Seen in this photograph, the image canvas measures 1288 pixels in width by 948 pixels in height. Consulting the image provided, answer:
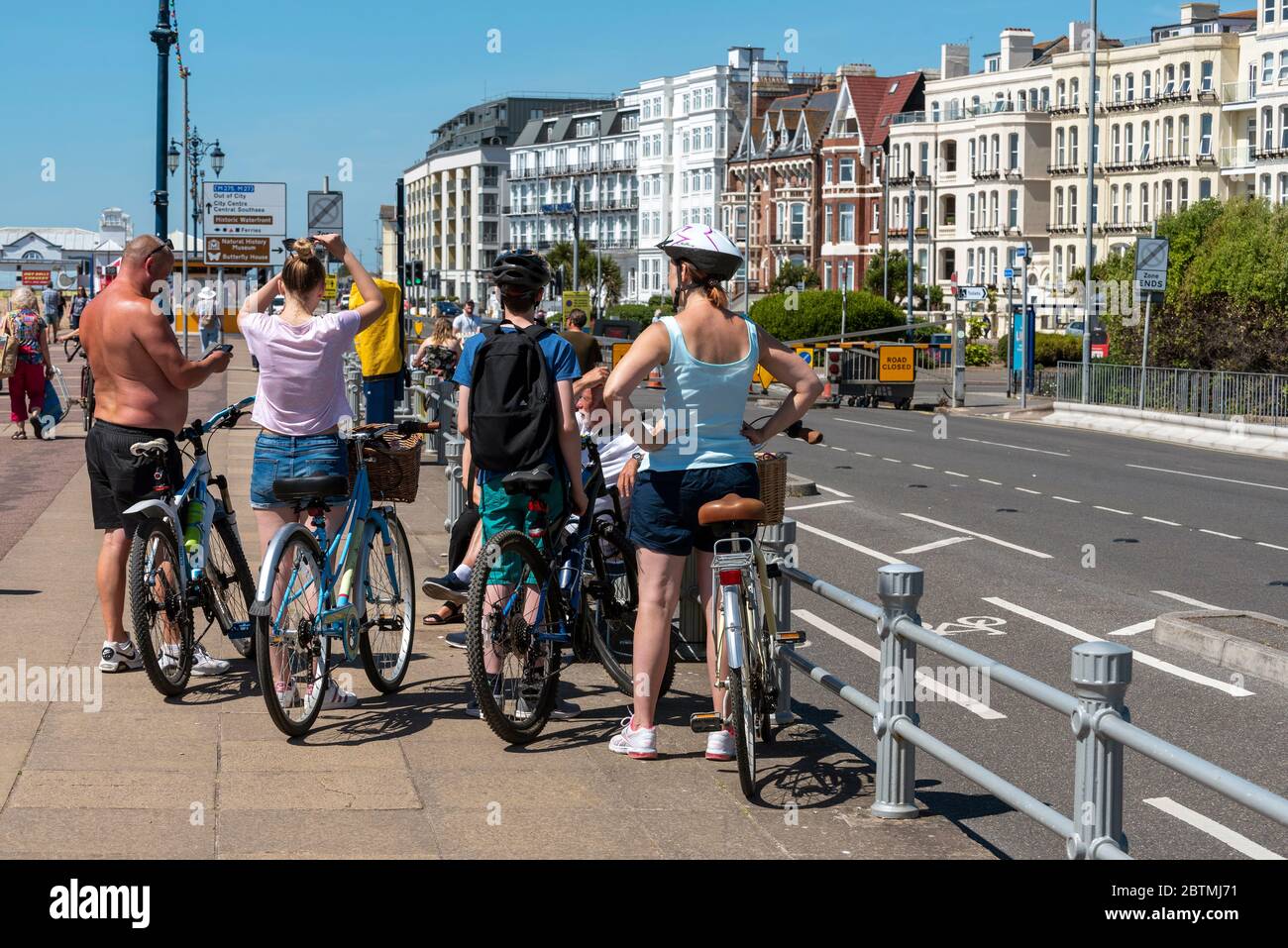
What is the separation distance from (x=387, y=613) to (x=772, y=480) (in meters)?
1.81

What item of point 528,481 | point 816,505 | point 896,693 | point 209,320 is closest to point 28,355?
point 816,505

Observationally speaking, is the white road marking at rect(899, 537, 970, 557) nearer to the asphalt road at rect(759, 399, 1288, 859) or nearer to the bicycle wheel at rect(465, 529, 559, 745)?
the asphalt road at rect(759, 399, 1288, 859)

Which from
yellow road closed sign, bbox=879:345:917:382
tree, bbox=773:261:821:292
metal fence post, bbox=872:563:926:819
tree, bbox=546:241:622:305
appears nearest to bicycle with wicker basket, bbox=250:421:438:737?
metal fence post, bbox=872:563:926:819

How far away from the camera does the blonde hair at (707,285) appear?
6.15m

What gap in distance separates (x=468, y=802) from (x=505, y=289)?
7.30ft

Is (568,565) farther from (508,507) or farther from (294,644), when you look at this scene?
(294,644)

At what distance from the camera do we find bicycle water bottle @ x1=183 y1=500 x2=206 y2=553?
24.5 feet

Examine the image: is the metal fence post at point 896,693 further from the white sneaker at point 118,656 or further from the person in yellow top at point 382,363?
the person in yellow top at point 382,363

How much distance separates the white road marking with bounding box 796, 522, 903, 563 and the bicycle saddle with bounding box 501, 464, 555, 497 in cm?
769

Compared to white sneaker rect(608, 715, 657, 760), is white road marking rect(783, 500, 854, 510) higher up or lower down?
lower down

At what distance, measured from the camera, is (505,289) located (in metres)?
7.10

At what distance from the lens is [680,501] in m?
6.17
